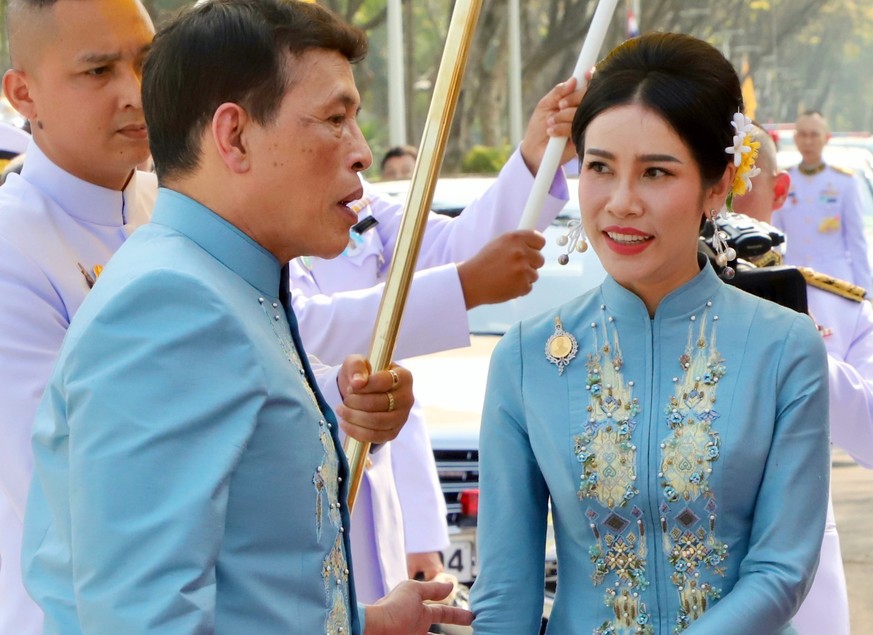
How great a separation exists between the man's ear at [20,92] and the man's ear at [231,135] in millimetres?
987

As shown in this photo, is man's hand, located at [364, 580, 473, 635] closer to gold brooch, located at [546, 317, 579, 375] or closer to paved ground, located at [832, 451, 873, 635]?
gold brooch, located at [546, 317, 579, 375]

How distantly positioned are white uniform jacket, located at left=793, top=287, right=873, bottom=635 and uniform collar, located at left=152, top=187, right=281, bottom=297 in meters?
1.42

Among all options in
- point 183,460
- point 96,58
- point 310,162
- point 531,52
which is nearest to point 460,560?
point 96,58

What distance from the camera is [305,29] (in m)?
2.09

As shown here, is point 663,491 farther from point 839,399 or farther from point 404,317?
point 839,399

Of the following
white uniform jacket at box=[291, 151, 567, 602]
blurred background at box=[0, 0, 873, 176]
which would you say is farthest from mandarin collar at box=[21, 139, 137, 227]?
blurred background at box=[0, 0, 873, 176]

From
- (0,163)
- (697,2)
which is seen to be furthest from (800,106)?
(0,163)

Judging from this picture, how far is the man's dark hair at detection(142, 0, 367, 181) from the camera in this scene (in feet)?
6.61

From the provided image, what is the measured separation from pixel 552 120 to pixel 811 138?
29.8 ft

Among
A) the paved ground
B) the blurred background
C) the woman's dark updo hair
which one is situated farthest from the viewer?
the blurred background

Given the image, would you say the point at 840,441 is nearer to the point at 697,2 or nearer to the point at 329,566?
the point at 329,566

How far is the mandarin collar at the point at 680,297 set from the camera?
2.64 metres

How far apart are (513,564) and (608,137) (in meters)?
0.78

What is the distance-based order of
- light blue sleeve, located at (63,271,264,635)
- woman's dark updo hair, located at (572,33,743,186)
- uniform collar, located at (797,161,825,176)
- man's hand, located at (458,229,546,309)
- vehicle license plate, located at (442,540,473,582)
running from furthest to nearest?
uniform collar, located at (797,161,825,176) → vehicle license plate, located at (442,540,473,582) → man's hand, located at (458,229,546,309) → woman's dark updo hair, located at (572,33,743,186) → light blue sleeve, located at (63,271,264,635)
